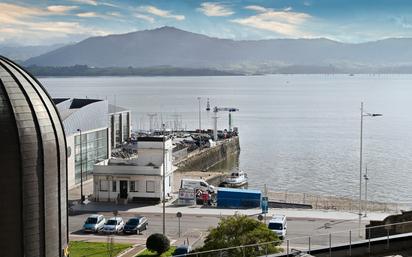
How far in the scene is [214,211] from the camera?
35188 millimetres

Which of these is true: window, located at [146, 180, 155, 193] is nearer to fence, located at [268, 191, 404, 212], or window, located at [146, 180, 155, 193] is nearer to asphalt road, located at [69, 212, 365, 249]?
asphalt road, located at [69, 212, 365, 249]

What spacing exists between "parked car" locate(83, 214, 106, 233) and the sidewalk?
4401 mm

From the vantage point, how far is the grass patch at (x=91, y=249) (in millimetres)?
26016

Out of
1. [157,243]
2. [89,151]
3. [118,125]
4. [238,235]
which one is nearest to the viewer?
[238,235]

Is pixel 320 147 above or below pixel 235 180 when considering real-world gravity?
below

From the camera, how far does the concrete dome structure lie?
1648 cm

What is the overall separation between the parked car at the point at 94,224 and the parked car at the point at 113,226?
310mm

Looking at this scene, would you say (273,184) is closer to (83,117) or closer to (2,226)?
(83,117)

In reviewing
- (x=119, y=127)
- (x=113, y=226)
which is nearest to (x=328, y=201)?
(x=113, y=226)

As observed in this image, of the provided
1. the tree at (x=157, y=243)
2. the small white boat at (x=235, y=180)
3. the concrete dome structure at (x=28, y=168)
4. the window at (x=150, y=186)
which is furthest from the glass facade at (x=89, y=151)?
the concrete dome structure at (x=28, y=168)

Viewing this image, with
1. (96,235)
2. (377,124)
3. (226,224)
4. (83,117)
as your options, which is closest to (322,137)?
(377,124)

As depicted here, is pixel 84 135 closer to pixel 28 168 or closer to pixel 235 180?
pixel 235 180

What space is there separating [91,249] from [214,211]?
32.0ft

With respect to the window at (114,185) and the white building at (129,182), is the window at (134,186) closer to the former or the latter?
the white building at (129,182)
